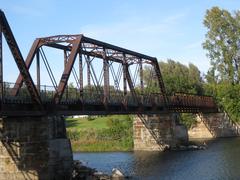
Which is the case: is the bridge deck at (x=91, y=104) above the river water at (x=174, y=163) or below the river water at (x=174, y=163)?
above

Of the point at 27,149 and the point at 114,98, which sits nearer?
the point at 27,149

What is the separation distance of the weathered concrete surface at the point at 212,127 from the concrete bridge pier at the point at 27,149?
2062 inches

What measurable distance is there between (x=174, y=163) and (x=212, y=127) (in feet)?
127

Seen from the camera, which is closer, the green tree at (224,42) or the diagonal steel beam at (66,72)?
the diagonal steel beam at (66,72)

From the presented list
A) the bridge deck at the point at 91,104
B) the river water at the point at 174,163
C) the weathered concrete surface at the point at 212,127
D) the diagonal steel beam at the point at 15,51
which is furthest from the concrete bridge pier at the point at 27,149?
the weathered concrete surface at the point at 212,127

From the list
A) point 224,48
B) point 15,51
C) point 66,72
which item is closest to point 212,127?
point 224,48

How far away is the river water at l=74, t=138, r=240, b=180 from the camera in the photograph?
38.8 m

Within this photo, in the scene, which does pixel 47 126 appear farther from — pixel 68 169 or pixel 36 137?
pixel 68 169

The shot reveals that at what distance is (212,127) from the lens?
8400 cm

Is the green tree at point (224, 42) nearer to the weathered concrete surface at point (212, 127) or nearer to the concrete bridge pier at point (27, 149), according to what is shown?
the weathered concrete surface at point (212, 127)

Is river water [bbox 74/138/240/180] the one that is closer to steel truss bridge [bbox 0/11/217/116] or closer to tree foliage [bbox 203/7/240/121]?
steel truss bridge [bbox 0/11/217/116]

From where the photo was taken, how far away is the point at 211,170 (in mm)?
40875

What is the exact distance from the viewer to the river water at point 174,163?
38784mm

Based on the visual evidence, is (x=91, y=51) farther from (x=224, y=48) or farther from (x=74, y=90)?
(x=224, y=48)
